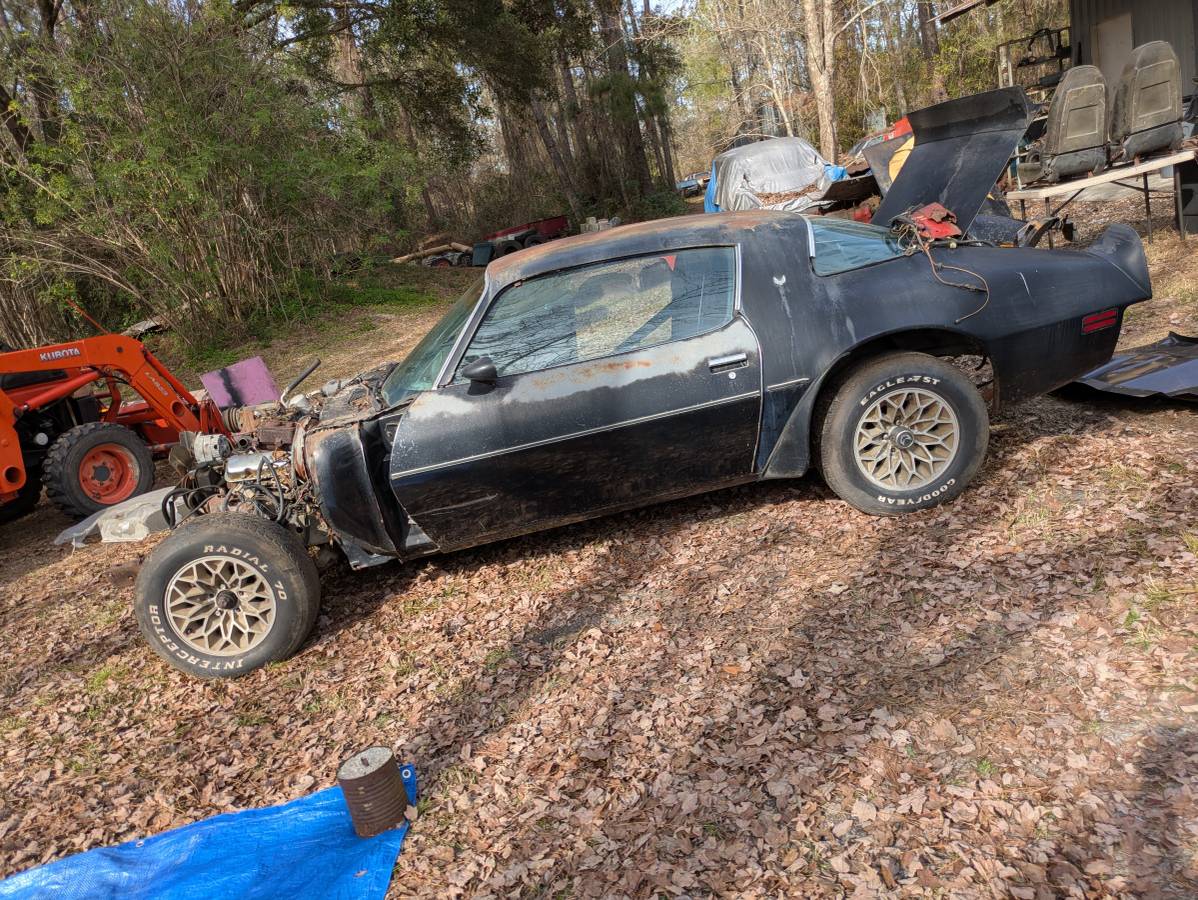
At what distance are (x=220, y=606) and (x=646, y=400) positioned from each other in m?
2.21

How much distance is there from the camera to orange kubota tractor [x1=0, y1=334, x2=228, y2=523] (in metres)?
6.65

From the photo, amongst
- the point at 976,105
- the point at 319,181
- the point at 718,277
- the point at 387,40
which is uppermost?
the point at 387,40

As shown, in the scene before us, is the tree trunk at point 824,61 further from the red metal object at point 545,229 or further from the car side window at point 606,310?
the car side window at point 606,310

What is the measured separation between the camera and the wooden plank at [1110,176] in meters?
7.65

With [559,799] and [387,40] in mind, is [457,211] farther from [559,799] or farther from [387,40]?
[559,799]

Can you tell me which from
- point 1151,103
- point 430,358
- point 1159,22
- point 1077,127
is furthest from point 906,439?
point 1159,22

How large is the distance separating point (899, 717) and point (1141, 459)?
233 cm

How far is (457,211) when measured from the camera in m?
28.8

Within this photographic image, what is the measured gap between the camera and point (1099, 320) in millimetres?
4203

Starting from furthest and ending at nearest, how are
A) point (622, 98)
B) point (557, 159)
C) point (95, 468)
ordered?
point (557, 159) → point (622, 98) → point (95, 468)

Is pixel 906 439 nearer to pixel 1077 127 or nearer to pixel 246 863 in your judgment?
pixel 246 863

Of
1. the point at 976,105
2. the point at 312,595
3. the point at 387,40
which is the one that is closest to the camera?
the point at 312,595

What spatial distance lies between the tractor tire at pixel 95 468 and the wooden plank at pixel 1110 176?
8383 millimetres

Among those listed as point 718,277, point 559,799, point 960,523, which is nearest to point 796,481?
point 960,523
